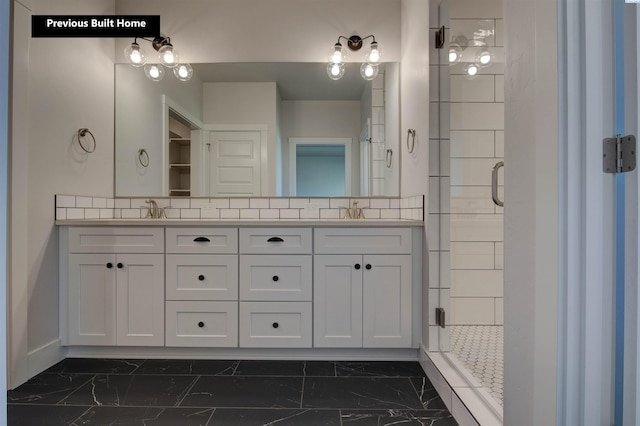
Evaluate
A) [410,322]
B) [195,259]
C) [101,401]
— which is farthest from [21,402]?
[410,322]

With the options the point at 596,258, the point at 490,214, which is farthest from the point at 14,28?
the point at 490,214

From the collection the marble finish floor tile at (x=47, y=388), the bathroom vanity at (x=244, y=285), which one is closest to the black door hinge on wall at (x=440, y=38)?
the bathroom vanity at (x=244, y=285)

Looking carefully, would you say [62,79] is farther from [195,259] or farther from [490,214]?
[490,214]

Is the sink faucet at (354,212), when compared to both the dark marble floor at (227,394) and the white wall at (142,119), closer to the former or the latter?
the dark marble floor at (227,394)

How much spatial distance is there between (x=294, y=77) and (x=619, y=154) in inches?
85.4

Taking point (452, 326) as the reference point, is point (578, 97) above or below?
above

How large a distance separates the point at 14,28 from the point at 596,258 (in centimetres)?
259

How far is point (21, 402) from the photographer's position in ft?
5.14

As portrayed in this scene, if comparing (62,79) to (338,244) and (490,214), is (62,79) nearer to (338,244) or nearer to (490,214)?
(338,244)

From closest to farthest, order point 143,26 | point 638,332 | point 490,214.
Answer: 1. point 638,332
2. point 143,26
3. point 490,214

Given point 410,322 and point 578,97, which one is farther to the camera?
point 410,322

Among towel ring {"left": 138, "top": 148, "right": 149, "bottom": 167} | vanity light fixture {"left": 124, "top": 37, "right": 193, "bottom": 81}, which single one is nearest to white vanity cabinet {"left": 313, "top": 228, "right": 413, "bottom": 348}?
towel ring {"left": 138, "top": 148, "right": 149, "bottom": 167}

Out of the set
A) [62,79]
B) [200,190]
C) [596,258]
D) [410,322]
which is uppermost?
[62,79]

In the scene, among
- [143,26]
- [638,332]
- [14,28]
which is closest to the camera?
[638,332]
